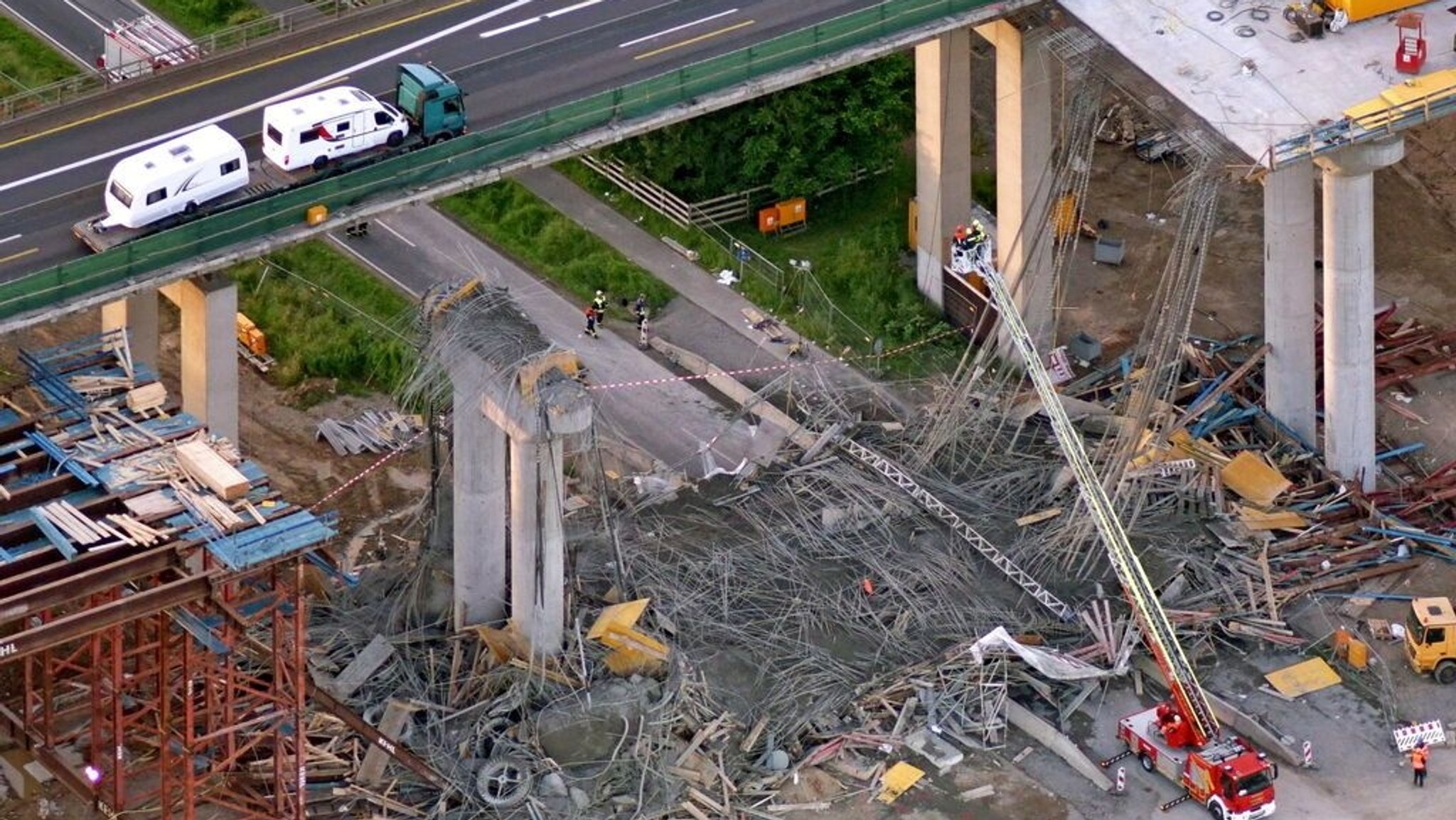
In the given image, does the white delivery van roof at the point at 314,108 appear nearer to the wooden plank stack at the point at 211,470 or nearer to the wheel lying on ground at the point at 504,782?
the wooden plank stack at the point at 211,470

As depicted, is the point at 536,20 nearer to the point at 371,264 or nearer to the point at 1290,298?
the point at 371,264

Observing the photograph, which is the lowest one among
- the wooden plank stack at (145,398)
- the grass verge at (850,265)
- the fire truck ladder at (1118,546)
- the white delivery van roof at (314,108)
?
the grass verge at (850,265)

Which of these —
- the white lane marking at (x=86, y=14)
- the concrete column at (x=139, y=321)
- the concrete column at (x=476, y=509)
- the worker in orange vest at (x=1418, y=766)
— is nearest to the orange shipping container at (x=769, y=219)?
the concrete column at (x=476, y=509)

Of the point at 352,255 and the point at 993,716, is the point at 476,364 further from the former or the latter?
the point at 352,255

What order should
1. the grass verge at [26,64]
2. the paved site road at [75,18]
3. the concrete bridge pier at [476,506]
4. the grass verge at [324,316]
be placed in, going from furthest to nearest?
the paved site road at [75,18] < the grass verge at [26,64] < the grass verge at [324,316] < the concrete bridge pier at [476,506]

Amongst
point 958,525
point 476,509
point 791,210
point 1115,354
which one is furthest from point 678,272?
point 476,509

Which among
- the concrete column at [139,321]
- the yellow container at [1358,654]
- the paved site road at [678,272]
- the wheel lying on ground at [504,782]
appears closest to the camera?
the wheel lying on ground at [504,782]
